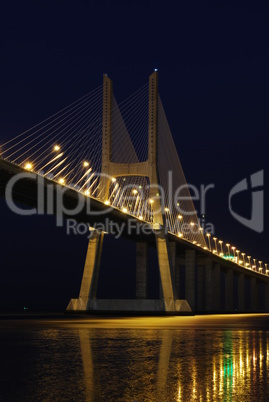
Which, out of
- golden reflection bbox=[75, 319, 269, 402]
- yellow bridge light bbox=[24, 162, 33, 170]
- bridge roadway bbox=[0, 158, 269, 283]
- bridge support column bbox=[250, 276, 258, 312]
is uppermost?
yellow bridge light bbox=[24, 162, 33, 170]

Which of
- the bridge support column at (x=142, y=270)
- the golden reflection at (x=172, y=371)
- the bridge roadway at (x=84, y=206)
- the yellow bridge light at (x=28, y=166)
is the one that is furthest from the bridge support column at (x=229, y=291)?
the golden reflection at (x=172, y=371)

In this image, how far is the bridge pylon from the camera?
160 ft

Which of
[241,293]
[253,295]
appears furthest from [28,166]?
[253,295]

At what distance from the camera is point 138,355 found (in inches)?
513

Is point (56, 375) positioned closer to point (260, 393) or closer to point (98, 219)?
point (260, 393)

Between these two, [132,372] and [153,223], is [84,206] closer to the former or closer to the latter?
[153,223]

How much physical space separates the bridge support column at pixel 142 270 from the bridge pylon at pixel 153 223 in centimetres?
674

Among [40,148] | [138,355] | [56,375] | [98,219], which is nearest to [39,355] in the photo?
[138,355]

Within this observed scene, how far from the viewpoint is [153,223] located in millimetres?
50562

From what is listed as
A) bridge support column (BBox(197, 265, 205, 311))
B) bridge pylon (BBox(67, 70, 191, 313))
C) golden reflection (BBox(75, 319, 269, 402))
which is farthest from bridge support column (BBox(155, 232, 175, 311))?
bridge support column (BBox(197, 265, 205, 311))

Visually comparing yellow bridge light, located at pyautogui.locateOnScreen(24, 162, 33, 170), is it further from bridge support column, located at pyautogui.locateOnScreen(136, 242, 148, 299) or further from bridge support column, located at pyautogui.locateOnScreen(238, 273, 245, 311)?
bridge support column, located at pyautogui.locateOnScreen(238, 273, 245, 311)

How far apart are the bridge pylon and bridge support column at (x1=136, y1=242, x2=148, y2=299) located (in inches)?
265

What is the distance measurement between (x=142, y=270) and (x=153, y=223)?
42.2 ft

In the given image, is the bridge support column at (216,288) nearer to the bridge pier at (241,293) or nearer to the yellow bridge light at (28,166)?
the bridge pier at (241,293)
